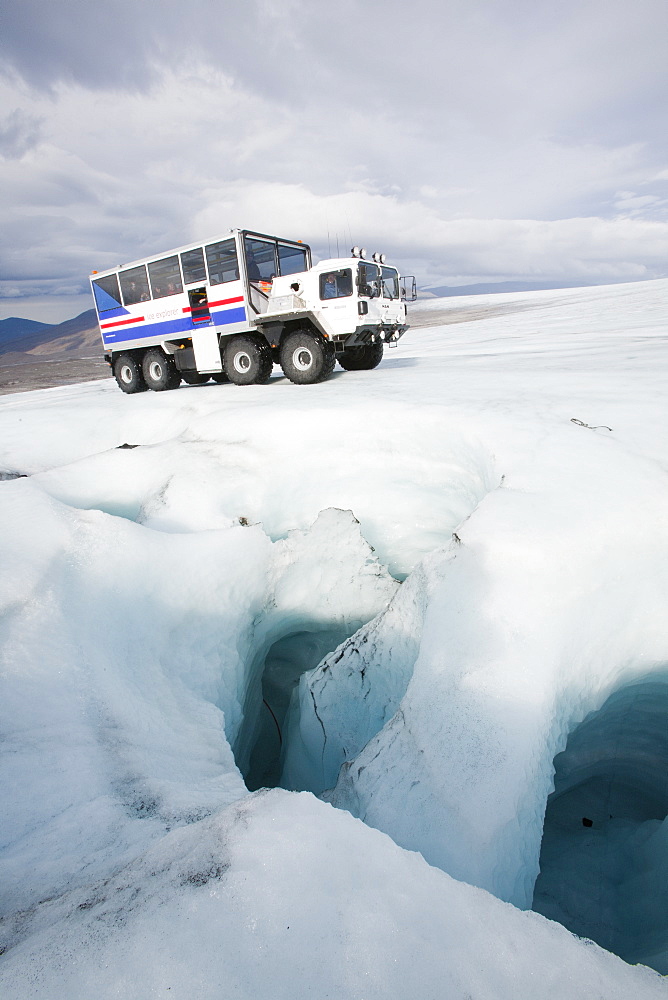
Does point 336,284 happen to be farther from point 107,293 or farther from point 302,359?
point 107,293

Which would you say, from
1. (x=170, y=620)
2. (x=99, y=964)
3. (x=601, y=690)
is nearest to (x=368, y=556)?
(x=170, y=620)

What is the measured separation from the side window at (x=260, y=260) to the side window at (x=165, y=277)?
134cm

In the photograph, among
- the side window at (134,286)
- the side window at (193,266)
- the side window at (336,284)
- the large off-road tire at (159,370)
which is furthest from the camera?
the large off-road tire at (159,370)

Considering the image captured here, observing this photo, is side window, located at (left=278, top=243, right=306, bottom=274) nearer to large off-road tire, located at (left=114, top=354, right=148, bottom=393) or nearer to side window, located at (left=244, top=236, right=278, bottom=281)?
side window, located at (left=244, top=236, right=278, bottom=281)

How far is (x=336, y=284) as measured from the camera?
692 cm

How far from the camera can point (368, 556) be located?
371cm

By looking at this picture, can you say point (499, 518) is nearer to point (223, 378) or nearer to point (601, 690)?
point (601, 690)

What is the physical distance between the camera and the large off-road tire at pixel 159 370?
8.72 meters

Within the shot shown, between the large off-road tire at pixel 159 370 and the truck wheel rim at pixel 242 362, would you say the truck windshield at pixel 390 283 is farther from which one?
the large off-road tire at pixel 159 370

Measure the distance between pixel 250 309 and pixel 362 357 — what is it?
2.25m

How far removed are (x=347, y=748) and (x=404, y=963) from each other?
69.3 inches

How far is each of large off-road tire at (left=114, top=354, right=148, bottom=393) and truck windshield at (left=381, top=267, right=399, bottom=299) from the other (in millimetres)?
4932

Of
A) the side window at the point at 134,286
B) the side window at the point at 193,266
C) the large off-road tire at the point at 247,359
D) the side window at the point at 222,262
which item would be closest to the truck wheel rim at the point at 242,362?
the large off-road tire at the point at 247,359

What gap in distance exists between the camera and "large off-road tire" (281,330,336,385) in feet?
23.7
